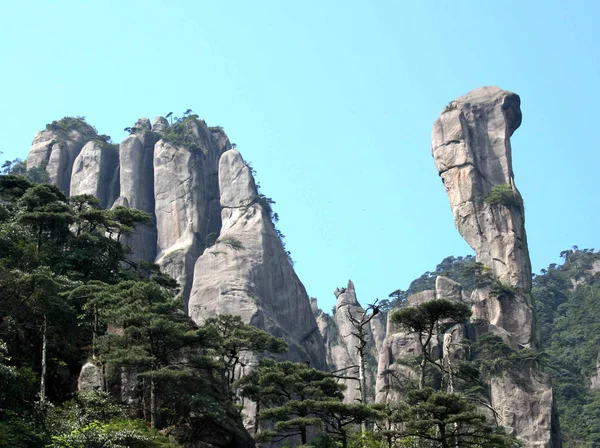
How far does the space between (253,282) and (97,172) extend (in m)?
18.7

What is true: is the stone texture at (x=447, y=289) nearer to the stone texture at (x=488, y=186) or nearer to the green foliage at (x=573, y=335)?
the stone texture at (x=488, y=186)

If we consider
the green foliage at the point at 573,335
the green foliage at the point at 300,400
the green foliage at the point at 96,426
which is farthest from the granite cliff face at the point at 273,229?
the green foliage at the point at 96,426

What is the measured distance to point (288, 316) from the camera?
53375mm

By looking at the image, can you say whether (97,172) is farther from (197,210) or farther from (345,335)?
(345,335)

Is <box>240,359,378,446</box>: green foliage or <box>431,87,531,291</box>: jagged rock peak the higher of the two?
<box>431,87,531,291</box>: jagged rock peak

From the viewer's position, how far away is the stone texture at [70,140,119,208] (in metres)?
63.5

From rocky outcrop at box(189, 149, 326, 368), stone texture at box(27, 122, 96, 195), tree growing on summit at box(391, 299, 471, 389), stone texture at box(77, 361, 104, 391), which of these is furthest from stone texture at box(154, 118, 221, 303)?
stone texture at box(77, 361, 104, 391)

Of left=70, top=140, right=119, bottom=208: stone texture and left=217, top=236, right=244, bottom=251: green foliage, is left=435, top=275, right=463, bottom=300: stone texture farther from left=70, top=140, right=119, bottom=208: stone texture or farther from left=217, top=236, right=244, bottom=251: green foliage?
left=70, top=140, right=119, bottom=208: stone texture

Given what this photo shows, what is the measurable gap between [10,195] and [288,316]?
71.6 ft

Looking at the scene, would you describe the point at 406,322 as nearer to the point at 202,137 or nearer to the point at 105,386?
the point at 105,386

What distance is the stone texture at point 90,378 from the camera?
2413 centimetres

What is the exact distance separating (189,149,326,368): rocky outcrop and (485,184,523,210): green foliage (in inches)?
635

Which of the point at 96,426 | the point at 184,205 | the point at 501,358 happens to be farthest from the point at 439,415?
the point at 184,205

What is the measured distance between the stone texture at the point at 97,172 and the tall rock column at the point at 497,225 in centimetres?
2578
